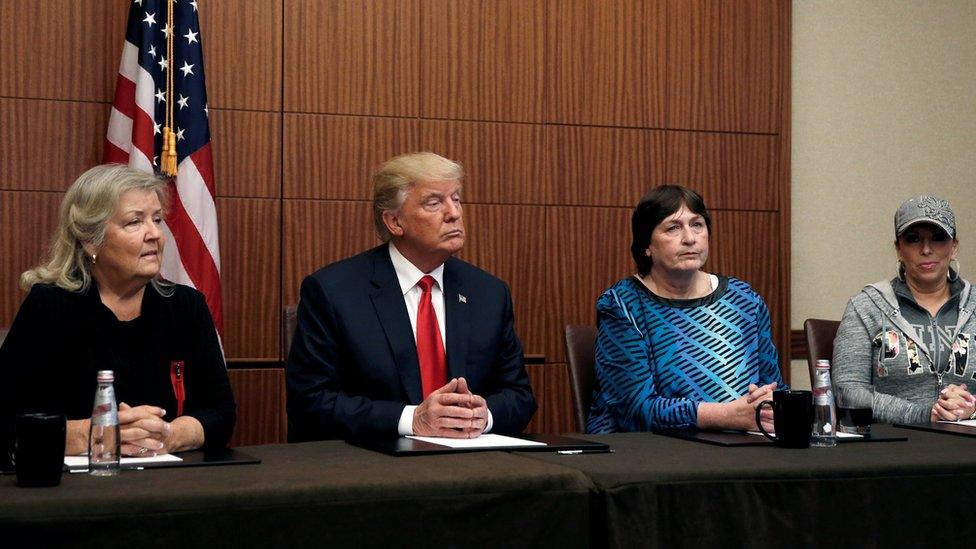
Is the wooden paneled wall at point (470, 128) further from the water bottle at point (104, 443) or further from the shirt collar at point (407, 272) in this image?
the water bottle at point (104, 443)

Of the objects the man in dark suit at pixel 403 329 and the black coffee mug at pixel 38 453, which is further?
the man in dark suit at pixel 403 329

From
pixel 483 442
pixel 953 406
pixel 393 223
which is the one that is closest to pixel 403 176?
pixel 393 223

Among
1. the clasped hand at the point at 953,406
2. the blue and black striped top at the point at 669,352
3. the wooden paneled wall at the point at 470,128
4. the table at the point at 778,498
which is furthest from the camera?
the wooden paneled wall at the point at 470,128

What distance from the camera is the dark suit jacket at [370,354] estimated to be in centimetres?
279

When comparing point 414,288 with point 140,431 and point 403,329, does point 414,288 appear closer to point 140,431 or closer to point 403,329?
point 403,329

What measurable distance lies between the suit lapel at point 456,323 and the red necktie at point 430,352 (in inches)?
1.1

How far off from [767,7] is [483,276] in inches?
106

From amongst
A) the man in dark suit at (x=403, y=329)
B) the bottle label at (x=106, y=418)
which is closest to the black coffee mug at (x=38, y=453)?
the bottle label at (x=106, y=418)

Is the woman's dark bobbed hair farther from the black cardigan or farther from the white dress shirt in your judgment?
the black cardigan

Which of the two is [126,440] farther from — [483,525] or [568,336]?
[568,336]

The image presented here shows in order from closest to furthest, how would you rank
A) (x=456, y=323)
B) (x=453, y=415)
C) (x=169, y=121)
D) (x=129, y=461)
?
(x=129, y=461) < (x=453, y=415) < (x=456, y=323) < (x=169, y=121)

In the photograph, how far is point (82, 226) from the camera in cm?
272

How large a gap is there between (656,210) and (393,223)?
31.8 inches

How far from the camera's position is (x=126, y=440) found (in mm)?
2158
